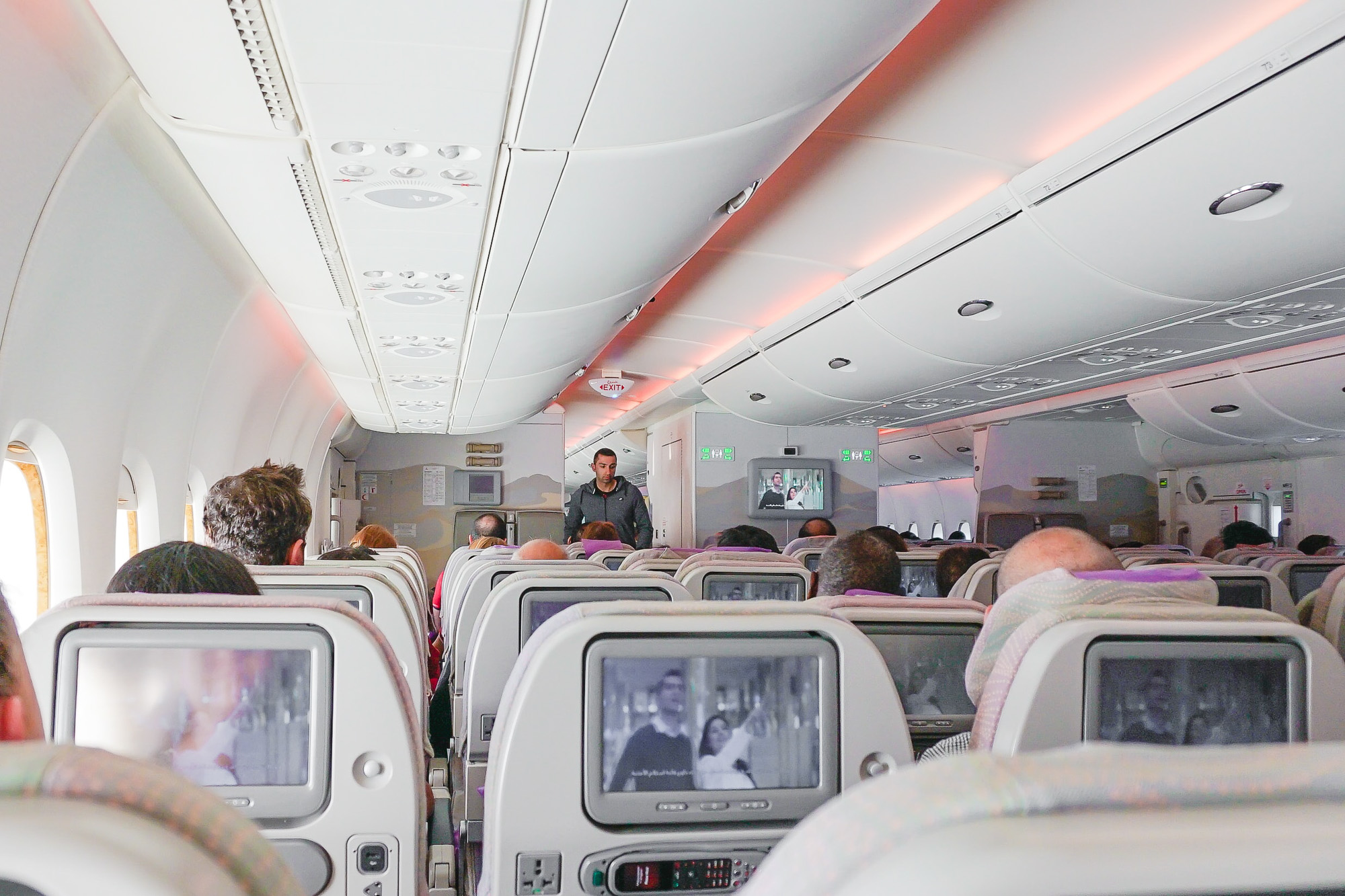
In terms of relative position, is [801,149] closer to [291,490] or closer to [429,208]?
[429,208]

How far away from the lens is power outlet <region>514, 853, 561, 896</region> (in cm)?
193

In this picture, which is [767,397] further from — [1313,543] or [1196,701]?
[1196,701]

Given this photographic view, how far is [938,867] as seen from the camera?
0.55m

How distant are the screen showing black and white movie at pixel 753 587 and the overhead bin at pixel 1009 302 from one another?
218 cm

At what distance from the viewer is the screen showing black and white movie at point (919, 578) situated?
7.32 m

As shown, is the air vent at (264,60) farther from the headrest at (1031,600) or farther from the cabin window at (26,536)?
the cabin window at (26,536)

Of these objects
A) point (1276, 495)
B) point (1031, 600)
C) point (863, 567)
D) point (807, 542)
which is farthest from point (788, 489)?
point (1031, 600)

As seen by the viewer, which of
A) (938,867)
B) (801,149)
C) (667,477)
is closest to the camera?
(938,867)

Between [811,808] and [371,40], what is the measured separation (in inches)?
83.9

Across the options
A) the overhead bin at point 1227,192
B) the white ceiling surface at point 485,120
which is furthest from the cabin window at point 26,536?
the overhead bin at point 1227,192

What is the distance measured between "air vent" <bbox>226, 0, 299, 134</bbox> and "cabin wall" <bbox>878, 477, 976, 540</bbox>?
1539 centimetres

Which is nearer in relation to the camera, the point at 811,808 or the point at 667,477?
the point at 811,808

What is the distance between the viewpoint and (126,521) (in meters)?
6.84

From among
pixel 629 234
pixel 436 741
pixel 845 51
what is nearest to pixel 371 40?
pixel 845 51
